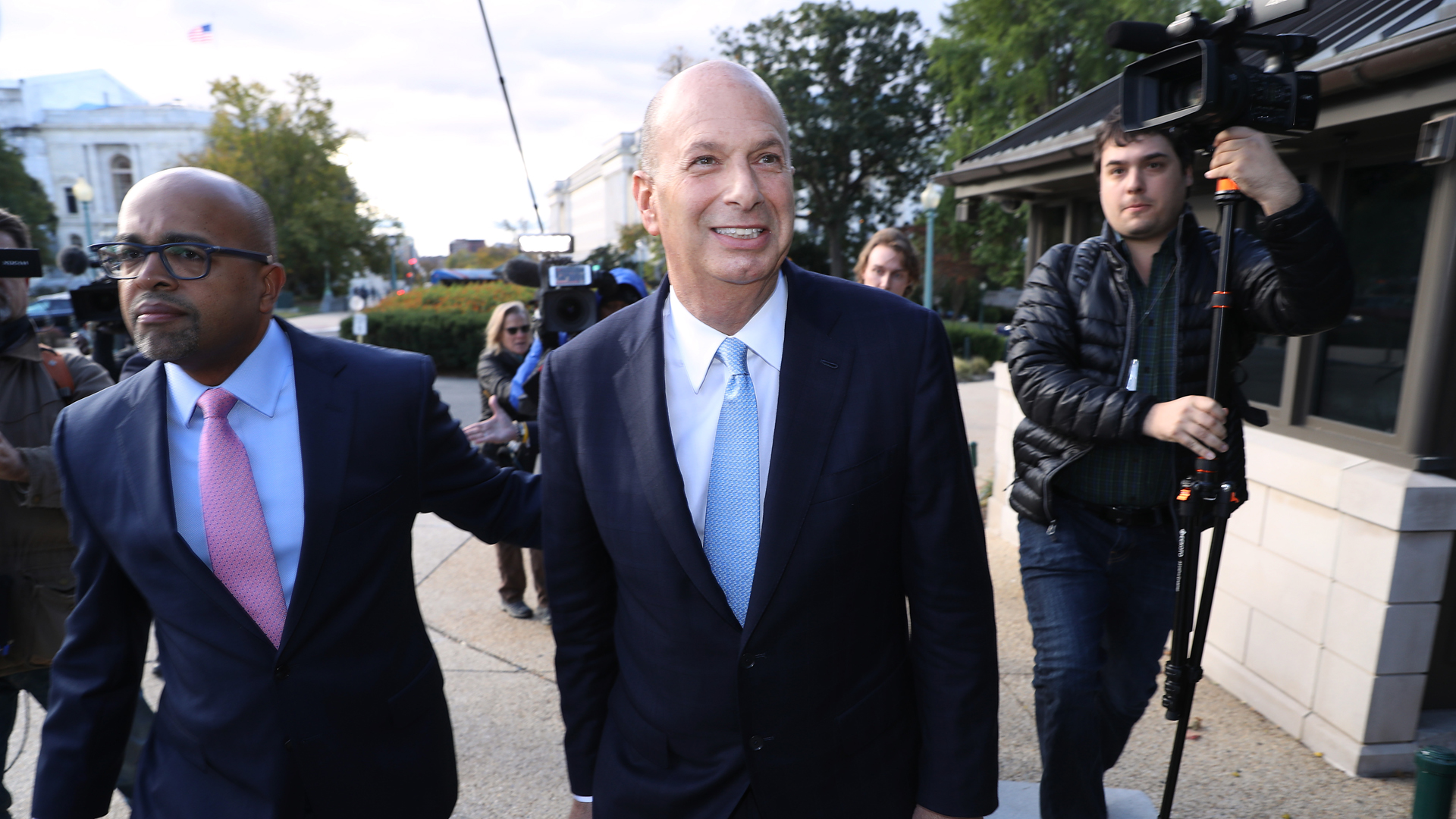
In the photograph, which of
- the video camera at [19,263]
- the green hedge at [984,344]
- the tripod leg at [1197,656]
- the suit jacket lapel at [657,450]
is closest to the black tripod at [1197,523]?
the tripod leg at [1197,656]

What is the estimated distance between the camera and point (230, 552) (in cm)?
178

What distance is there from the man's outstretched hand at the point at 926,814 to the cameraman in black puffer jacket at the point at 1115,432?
3.64 ft

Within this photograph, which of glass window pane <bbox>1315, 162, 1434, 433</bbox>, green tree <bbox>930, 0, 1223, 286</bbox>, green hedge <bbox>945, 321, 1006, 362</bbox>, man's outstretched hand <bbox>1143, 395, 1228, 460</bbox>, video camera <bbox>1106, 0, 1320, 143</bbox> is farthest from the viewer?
green tree <bbox>930, 0, 1223, 286</bbox>

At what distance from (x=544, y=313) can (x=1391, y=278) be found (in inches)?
158

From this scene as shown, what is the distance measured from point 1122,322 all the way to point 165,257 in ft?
8.39

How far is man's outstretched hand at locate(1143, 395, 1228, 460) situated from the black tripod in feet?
0.18

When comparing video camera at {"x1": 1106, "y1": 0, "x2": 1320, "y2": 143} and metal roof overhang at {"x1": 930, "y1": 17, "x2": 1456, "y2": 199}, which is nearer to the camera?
video camera at {"x1": 1106, "y1": 0, "x2": 1320, "y2": 143}

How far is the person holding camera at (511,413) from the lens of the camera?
5.21 metres

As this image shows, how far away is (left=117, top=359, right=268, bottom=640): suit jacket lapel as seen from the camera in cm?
174

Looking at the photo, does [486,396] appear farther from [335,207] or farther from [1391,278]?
[335,207]

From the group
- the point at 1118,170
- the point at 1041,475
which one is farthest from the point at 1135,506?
the point at 1118,170

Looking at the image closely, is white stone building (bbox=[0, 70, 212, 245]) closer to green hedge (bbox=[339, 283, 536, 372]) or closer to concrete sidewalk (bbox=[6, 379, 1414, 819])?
green hedge (bbox=[339, 283, 536, 372])

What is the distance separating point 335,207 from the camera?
128 ft

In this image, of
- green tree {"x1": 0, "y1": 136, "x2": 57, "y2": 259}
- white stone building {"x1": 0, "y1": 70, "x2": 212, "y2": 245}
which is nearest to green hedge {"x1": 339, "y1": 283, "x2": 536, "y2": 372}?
green tree {"x1": 0, "y1": 136, "x2": 57, "y2": 259}
